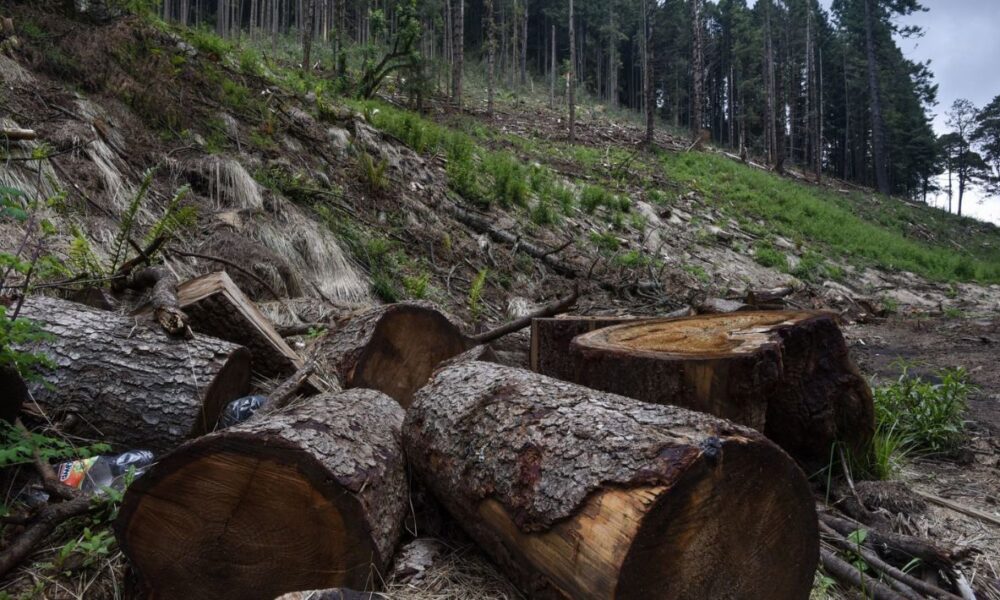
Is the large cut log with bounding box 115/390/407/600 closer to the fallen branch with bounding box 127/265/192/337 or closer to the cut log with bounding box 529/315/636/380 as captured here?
the fallen branch with bounding box 127/265/192/337

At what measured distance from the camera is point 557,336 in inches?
140

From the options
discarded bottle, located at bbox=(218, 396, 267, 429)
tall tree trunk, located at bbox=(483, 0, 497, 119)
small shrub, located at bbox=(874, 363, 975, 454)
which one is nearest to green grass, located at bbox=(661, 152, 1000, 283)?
tall tree trunk, located at bbox=(483, 0, 497, 119)

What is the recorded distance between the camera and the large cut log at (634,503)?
1.27 meters

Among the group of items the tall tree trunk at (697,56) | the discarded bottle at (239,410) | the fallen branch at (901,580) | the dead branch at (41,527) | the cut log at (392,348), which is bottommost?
the fallen branch at (901,580)

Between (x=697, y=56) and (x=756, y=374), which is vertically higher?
(x=697, y=56)

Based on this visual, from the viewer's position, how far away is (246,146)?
21.7ft

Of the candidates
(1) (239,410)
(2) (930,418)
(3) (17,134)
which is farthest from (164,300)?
(2) (930,418)

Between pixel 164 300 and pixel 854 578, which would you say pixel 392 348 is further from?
pixel 854 578

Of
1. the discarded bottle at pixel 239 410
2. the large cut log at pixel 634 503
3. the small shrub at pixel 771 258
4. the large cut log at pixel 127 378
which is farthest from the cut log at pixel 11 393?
the small shrub at pixel 771 258

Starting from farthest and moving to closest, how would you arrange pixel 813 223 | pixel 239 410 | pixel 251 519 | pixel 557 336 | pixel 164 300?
pixel 813 223 < pixel 557 336 < pixel 164 300 < pixel 239 410 < pixel 251 519

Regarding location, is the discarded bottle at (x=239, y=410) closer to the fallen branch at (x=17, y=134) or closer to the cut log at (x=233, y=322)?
the cut log at (x=233, y=322)

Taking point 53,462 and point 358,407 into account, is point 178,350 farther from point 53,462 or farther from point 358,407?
point 358,407

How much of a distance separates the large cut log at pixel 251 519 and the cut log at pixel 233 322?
1.49m

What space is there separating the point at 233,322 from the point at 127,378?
682 mm
